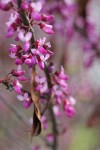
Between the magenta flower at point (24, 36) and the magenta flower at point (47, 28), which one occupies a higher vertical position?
the magenta flower at point (47, 28)

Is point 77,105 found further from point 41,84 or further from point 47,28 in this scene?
point 47,28

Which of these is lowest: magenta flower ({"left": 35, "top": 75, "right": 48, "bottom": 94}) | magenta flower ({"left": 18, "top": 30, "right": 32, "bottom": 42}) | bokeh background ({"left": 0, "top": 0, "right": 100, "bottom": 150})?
magenta flower ({"left": 35, "top": 75, "right": 48, "bottom": 94})

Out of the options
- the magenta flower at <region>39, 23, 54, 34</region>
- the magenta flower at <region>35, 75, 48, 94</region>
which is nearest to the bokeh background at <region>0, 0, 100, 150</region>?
the magenta flower at <region>35, 75, 48, 94</region>

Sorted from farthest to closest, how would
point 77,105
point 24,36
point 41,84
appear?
point 77,105, point 41,84, point 24,36

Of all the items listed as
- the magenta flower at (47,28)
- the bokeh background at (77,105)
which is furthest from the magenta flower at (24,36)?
the bokeh background at (77,105)

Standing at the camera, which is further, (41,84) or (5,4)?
(41,84)

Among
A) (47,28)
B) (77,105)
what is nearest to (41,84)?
(47,28)

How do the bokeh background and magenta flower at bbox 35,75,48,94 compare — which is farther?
the bokeh background

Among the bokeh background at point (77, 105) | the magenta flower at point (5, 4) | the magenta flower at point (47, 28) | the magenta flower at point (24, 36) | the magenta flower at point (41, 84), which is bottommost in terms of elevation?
the magenta flower at point (41, 84)

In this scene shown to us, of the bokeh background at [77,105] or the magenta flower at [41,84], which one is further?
the bokeh background at [77,105]

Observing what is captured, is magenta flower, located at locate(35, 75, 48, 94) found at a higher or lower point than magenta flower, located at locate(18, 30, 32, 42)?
lower

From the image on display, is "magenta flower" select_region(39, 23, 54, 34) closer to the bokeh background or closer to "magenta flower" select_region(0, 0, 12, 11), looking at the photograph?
"magenta flower" select_region(0, 0, 12, 11)

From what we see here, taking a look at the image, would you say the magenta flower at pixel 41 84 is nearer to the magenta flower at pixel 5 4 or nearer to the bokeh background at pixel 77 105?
the magenta flower at pixel 5 4
